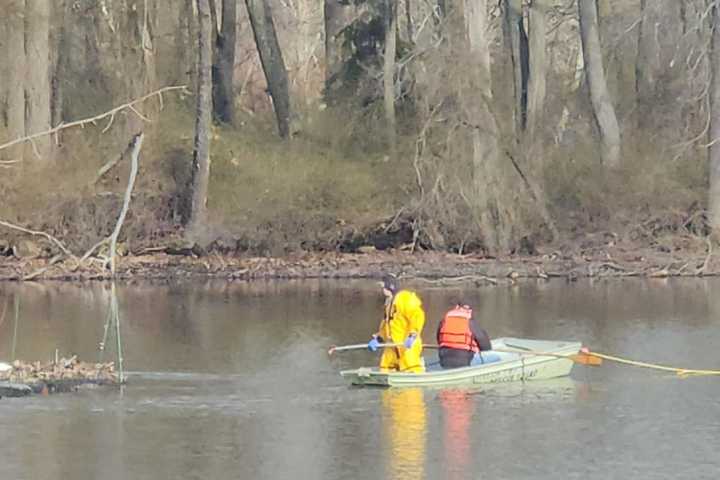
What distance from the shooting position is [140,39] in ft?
154

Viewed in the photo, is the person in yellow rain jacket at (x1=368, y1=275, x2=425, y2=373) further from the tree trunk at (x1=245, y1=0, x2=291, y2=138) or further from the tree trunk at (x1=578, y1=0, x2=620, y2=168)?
the tree trunk at (x1=245, y1=0, x2=291, y2=138)

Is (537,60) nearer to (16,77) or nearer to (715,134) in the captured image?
(715,134)

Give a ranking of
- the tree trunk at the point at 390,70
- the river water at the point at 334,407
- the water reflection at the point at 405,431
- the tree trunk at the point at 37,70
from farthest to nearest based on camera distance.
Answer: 1. the tree trunk at the point at 390,70
2. the tree trunk at the point at 37,70
3. the river water at the point at 334,407
4. the water reflection at the point at 405,431

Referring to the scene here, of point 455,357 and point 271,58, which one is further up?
point 271,58

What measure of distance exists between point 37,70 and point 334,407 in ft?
84.5

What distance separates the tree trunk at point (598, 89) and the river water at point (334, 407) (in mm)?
11348

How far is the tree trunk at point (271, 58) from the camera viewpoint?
47.6 metres

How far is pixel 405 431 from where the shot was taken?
18703 mm

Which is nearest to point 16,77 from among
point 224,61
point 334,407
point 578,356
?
point 224,61

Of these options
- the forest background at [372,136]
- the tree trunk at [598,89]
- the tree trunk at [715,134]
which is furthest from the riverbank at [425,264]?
the tree trunk at [598,89]

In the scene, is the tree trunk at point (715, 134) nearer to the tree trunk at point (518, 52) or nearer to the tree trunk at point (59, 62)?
the tree trunk at point (518, 52)

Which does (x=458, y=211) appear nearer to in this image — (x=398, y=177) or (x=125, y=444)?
(x=398, y=177)

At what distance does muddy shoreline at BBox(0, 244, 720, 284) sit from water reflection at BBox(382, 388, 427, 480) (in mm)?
17511

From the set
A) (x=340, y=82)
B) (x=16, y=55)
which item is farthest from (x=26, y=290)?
(x=340, y=82)
